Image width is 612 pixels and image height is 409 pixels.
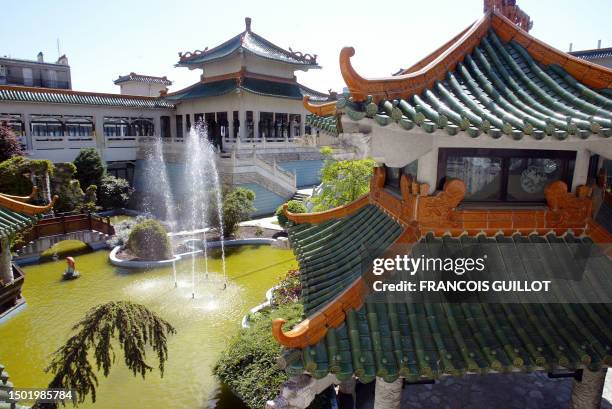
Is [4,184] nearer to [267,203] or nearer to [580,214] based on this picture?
[267,203]

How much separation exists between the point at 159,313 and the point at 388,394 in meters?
→ 9.58

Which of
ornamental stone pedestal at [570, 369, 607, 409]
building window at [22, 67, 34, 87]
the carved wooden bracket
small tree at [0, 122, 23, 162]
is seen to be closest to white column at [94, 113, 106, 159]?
small tree at [0, 122, 23, 162]

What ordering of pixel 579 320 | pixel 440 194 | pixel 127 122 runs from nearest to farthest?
1. pixel 579 320
2. pixel 440 194
3. pixel 127 122

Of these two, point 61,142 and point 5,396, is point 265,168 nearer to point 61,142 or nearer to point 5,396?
point 61,142

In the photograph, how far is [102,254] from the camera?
17828 mm

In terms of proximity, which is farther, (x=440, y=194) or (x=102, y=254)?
(x=102, y=254)

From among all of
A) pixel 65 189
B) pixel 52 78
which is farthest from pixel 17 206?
pixel 52 78

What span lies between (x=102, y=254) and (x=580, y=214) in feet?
60.6

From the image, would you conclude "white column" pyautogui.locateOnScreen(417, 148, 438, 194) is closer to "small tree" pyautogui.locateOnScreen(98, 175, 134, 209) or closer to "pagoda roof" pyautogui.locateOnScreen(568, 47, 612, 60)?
"small tree" pyautogui.locateOnScreen(98, 175, 134, 209)

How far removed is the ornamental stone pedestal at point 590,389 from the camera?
4625mm

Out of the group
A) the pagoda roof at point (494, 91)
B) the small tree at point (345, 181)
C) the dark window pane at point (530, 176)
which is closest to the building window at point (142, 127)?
the small tree at point (345, 181)

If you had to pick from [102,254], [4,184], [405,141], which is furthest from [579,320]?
[4,184]

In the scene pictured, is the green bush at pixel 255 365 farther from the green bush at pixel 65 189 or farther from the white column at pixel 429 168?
the green bush at pixel 65 189

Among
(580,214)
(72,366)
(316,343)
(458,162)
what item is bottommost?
(72,366)
